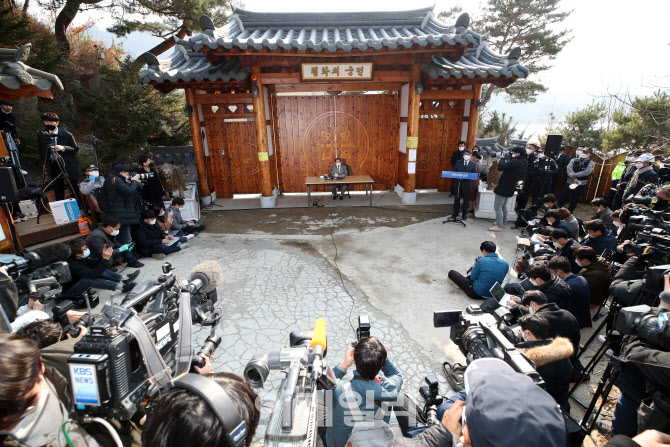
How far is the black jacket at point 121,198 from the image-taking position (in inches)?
225

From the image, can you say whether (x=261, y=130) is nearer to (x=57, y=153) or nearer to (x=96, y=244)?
(x=57, y=153)

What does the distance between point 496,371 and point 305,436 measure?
0.79m

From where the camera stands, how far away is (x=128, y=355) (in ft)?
5.54

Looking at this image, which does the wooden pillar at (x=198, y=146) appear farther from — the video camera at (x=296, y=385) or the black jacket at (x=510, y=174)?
the video camera at (x=296, y=385)

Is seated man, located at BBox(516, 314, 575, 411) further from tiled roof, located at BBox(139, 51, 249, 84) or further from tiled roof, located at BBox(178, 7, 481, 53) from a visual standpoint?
tiled roof, located at BBox(139, 51, 249, 84)

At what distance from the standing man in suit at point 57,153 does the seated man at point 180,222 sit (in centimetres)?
181

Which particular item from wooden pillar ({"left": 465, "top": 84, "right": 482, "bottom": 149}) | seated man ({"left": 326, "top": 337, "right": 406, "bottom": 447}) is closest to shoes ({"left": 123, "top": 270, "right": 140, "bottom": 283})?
seated man ({"left": 326, "top": 337, "right": 406, "bottom": 447})

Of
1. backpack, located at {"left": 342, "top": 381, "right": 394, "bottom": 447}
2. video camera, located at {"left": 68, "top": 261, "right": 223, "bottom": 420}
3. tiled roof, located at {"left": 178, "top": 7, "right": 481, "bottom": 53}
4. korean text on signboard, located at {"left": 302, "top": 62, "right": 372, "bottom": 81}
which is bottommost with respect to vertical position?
backpack, located at {"left": 342, "top": 381, "right": 394, "bottom": 447}

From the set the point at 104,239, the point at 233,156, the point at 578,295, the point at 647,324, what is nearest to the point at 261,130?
the point at 233,156

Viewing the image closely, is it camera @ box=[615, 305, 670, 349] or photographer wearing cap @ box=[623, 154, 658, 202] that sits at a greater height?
photographer wearing cap @ box=[623, 154, 658, 202]

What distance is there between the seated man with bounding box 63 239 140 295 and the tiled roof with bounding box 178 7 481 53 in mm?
4663

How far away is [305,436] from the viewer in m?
1.16

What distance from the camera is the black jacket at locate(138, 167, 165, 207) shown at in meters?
6.81

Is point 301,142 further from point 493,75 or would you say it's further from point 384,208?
point 493,75
